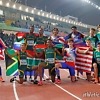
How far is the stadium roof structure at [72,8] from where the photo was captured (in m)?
49.7

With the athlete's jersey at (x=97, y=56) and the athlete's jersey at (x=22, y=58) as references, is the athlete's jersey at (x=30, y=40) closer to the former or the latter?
the athlete's jersey at (x=22, y=58)

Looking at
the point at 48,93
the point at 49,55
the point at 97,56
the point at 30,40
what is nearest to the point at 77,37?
the point at 97,56

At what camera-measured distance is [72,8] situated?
5503cm

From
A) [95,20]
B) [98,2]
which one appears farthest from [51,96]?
[95,20]

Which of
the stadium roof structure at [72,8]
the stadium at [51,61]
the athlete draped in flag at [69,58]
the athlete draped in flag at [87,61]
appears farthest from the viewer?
the stadium roof structure at [72,8]

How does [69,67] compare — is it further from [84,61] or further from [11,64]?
[11,64]

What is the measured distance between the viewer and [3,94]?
233 inches

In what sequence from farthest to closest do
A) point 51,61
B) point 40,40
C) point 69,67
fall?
point 69,67 → point 40,40 → point 51,61

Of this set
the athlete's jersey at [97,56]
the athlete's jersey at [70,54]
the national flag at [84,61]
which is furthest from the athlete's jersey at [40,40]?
the athlete's jersey at [97,56]

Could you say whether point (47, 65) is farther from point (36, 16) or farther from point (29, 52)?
point (36, 16)

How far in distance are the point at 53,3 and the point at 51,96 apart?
4691 cm

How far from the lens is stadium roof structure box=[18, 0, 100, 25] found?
1956 inches

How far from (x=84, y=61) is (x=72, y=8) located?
47629 millimetres

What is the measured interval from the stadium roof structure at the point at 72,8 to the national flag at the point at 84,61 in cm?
3941
